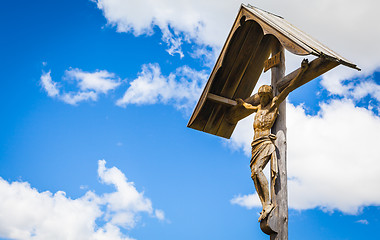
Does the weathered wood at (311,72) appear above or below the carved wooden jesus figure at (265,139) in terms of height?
above

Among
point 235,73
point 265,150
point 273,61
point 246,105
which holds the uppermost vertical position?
point 235,73

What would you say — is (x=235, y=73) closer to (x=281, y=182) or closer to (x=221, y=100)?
(x=221, y=100)

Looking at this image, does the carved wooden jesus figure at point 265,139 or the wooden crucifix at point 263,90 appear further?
the carved wooden jesus figure at point 265,139

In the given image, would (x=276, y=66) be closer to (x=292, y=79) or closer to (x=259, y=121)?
(x=292, y=79)

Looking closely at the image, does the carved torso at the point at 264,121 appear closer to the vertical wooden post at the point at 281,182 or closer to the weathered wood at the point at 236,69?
the vertical wooden post at the point at 281,182

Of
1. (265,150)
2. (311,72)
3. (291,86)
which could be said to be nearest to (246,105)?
(291,86)

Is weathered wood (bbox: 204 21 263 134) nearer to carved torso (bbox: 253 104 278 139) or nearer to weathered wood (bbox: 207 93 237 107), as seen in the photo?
weathered wood (bbox: 207 93 237 107)

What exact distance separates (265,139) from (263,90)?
2.61 ft

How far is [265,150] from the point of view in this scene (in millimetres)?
5742

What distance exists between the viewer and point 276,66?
6539 mm

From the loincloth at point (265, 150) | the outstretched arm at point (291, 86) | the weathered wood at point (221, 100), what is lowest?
the loincloth at point (265, 150)

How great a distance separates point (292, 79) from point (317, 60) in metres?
0.49

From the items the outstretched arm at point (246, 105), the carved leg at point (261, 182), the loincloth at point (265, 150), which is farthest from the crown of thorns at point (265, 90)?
the carved leg at point (261, 182)

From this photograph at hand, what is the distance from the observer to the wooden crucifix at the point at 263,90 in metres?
5.43
